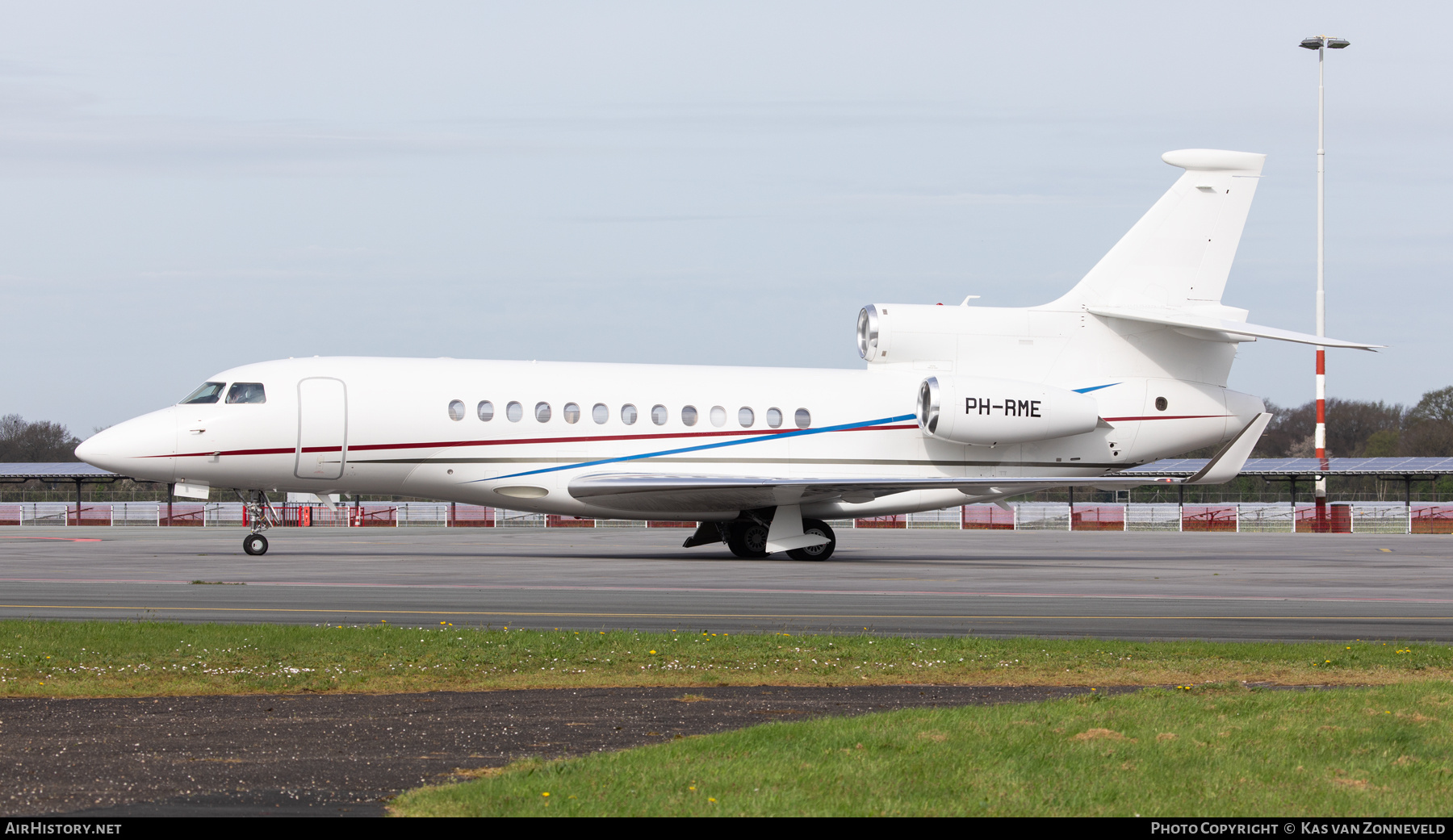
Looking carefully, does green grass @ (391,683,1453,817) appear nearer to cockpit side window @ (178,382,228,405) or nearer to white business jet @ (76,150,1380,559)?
white business jet @ (76,150,1380,559)

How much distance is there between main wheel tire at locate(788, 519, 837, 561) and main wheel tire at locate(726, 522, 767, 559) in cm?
65

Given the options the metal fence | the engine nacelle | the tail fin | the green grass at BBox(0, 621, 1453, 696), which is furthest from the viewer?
the metal fence

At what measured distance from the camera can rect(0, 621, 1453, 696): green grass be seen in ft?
32.4

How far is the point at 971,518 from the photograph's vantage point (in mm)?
53344

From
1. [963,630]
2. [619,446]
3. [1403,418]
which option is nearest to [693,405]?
[619,446]

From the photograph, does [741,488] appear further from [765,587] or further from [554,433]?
[765,587]

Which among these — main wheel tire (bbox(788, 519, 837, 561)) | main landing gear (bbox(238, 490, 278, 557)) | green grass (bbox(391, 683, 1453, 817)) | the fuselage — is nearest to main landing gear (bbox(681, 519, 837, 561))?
main wheel tire (bbox(788, 519, 837, 561))

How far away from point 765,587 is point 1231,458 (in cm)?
1240

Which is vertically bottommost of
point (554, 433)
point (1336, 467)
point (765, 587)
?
point (765, 587)

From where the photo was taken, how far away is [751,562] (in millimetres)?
26203

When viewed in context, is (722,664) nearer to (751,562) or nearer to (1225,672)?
(1225,672)

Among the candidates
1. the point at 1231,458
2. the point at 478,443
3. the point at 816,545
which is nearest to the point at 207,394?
the point at 478,443

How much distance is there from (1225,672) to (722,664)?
12.7ft

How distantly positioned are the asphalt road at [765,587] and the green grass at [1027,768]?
512cm
